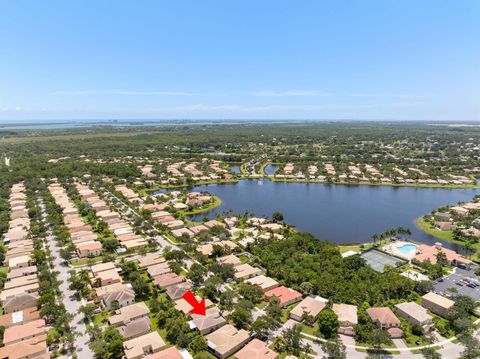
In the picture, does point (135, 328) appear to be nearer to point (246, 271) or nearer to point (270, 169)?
point (246, 271)

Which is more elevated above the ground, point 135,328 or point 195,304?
point 195,304

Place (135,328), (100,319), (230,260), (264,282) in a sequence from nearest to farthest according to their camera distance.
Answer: (135,328)
(100,319)
(264,282)
(230,260)

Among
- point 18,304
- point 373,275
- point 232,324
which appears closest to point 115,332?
point 232,324

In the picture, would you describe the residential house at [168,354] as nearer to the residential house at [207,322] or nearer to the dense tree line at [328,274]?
the residential house at [207,322]

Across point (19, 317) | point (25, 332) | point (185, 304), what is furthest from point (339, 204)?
point (25, 332)

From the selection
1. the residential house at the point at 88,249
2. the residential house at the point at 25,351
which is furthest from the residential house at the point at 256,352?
the residential house at the point at 88,249

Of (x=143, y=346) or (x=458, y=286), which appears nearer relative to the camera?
(x=143, y=346)
